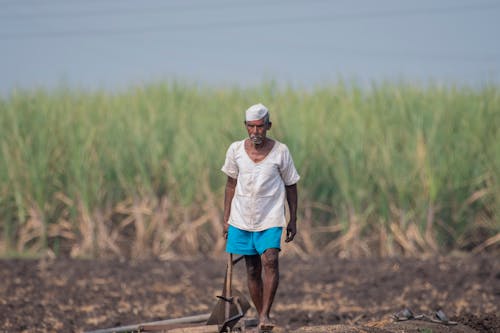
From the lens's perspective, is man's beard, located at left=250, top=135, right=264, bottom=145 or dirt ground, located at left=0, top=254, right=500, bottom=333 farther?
dirt ground, located at left=0, top=254, right=500, bottom=333

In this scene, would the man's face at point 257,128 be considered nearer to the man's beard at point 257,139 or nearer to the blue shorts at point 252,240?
the man's beard at point 257,139

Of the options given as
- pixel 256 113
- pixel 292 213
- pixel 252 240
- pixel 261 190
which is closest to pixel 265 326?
pixel 252 240

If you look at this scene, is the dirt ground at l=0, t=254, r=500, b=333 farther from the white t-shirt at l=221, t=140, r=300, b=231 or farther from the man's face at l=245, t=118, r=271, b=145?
the man's face at l=245, t=118, r=271, b=145

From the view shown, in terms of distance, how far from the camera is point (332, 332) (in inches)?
231

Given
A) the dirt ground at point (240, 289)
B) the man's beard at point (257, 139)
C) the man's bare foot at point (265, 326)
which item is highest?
the man's beard at point (257, 139)

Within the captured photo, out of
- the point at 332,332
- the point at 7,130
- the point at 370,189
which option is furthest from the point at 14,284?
the point at 332,332

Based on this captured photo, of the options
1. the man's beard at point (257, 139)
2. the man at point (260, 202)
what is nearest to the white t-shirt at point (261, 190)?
the man at point (260, 202)

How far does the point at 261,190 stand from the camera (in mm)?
6145

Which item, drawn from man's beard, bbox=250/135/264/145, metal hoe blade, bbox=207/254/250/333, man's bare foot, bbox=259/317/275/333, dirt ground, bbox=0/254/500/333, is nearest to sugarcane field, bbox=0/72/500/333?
dirt ground, bbox=0/254/500/333

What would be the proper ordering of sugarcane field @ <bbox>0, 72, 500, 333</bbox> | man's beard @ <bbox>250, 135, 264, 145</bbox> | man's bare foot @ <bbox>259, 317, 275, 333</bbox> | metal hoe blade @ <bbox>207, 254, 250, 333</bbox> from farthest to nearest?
sugarcane field @ <bbox>0, 72, 500, 333</bbox>, metal hoe blade @ <bbox>207, 254, 250, 333</bbox>, man's beard @ <bbox>250, 135, 264, 145</bbox>, man's bare foot @ <bbox>259, 317, 275, 333</bbox>

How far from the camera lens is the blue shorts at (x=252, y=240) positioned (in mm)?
6094

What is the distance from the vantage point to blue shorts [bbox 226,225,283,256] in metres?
6.09

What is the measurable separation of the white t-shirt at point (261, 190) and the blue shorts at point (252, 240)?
4 centimetres

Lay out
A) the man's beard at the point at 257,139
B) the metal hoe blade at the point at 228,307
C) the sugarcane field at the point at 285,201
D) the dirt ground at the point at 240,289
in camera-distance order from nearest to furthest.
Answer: the man's beard at the point at 257,139 → the metal hoe blade at the point at 228,307 → the dirt ground at the point at 240,289 → the sugarcane field at the point at 285,201
